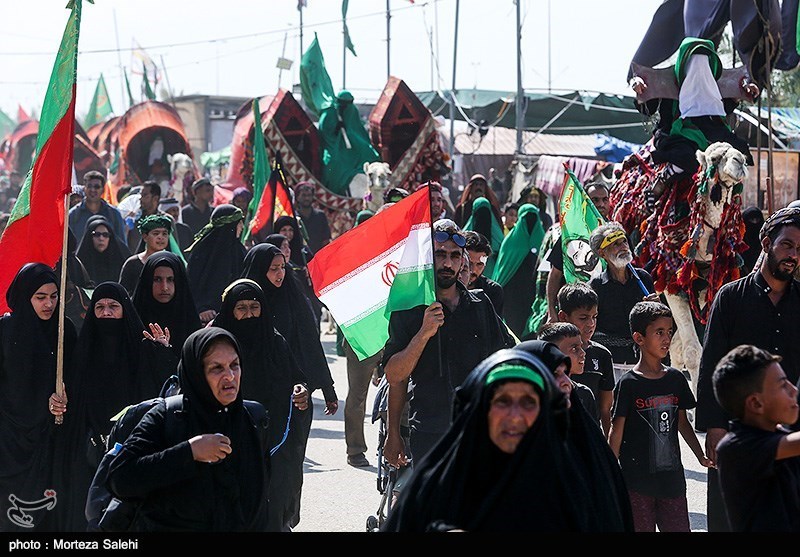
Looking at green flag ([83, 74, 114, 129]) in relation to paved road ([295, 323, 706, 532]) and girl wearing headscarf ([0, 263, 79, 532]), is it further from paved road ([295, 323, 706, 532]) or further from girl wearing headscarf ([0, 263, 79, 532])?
girl wearing headscarf ([0, 263, 79, 532])

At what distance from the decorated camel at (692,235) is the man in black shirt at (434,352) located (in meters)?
3.85

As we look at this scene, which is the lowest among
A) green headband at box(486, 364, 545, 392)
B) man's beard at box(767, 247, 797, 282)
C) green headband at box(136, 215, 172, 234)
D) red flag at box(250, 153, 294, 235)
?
green headband at box(486, 364, 545, 392)

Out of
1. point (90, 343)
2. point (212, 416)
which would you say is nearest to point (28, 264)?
point (90, 343)

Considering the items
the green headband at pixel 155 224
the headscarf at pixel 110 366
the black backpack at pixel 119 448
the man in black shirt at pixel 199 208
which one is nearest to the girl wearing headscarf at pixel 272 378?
the headscarf at pixel 110 366

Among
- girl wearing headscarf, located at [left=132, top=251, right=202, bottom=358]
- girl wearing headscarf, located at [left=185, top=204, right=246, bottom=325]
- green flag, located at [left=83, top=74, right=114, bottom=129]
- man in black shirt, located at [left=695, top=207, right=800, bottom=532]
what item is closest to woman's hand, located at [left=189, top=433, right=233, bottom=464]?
man in black shirt, located at [left=695, top=207, right=800, bottom=532]

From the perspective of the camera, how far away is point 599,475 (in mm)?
3473

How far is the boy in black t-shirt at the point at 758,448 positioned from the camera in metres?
3.71

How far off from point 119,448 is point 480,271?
13.3 ft

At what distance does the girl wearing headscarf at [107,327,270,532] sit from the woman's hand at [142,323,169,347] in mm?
2273

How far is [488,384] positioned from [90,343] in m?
3.57

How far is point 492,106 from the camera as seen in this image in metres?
27.8

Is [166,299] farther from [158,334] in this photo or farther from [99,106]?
[99,106]

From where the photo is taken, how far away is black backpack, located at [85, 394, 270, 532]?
13.8 feet

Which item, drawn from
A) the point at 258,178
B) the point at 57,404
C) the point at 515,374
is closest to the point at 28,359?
the point at 57,404
